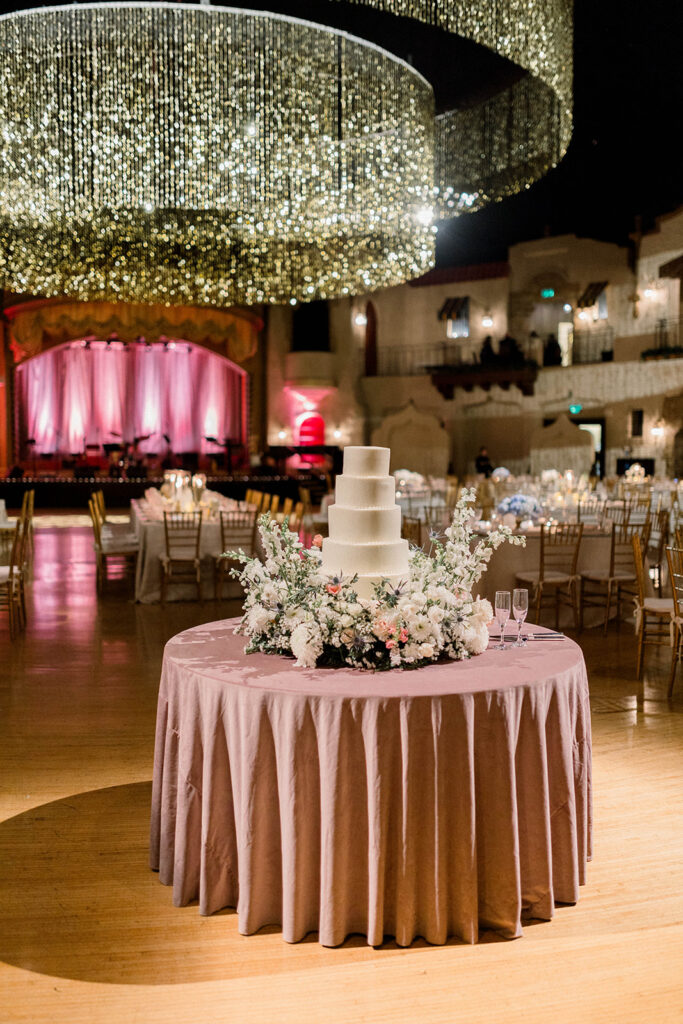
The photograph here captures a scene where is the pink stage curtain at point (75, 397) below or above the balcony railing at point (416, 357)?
below

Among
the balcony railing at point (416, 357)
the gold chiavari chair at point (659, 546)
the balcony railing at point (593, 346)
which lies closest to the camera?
the gold chiavari chair at point (659, 546)

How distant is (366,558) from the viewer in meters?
3.44

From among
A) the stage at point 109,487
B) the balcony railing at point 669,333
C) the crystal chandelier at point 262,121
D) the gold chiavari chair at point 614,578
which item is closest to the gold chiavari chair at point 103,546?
the crystal chandelier at point 262,121

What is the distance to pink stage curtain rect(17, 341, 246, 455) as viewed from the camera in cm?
2350

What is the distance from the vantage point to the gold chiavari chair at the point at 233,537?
30.0ft

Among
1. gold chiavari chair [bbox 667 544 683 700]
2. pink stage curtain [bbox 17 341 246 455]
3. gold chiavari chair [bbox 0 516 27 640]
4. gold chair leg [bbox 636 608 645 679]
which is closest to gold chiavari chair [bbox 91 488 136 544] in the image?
gold chiavari chair [bbox 0 516 27 640]

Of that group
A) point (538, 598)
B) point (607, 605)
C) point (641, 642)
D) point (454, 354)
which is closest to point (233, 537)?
point (538, 598)

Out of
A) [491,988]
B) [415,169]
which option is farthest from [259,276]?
[491,988]

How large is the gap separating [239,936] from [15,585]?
17.7ft

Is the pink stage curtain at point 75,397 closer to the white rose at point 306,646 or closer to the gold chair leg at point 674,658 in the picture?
the gold chair leg at point 674,658

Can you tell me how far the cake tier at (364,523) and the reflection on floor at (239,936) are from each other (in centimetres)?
140

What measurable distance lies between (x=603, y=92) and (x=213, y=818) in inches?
367

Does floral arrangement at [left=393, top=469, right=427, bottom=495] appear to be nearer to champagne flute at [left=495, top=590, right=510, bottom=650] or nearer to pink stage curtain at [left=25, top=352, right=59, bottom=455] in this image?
champagne flute at [left=495, top=590, right=510, bottom=650]

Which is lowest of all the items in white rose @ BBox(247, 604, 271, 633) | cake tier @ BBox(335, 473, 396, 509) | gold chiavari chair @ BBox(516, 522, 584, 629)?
gold chiavari chair @ BBox(516, 522, 584, 629)
